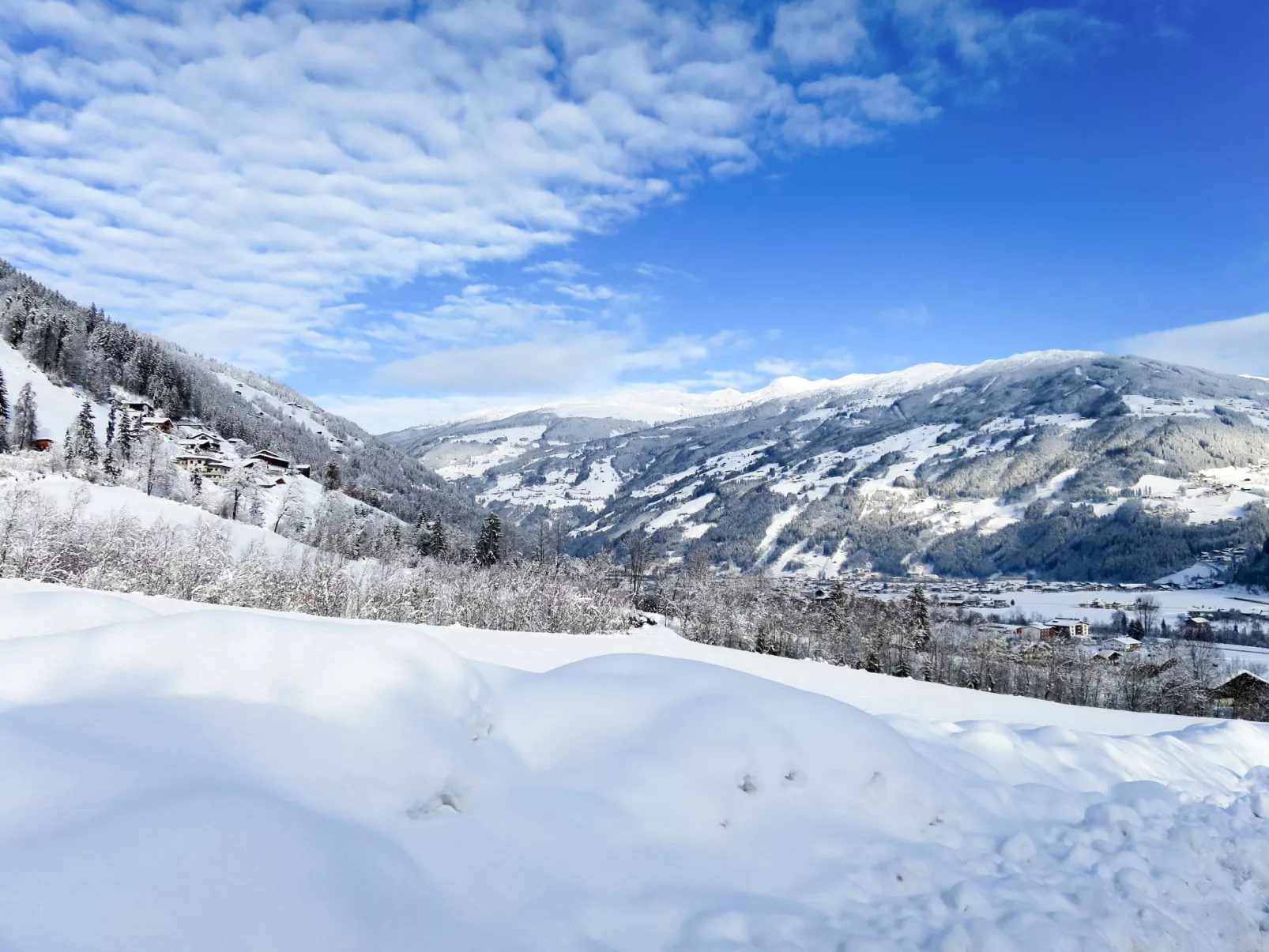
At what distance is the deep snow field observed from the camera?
3.38 meters

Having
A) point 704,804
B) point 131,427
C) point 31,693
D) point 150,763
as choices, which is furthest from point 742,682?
point 131,427

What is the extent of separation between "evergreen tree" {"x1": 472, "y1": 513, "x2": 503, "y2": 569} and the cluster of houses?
3707cm

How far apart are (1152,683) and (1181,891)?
64.0 metres

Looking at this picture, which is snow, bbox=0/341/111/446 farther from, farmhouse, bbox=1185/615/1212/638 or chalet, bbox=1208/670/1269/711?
farmhouse, bbox=1185/615/1212/638

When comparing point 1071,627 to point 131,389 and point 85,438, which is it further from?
A: point 131,389

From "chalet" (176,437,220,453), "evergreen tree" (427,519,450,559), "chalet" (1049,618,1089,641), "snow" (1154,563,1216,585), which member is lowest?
"chalet" (1049,618,1089,641)

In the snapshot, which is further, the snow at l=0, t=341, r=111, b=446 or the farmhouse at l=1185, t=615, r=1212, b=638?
the farmhouse at l=1185, t=615, r=1212, b=638

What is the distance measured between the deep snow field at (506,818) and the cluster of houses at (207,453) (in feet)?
308

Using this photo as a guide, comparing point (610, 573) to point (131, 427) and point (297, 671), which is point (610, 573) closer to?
point (131, 427)

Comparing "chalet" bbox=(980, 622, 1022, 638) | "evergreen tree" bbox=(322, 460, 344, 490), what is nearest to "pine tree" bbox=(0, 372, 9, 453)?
"evergreen tree" bbox=(322, 460, 344, 490)

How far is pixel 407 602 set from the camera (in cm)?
4616

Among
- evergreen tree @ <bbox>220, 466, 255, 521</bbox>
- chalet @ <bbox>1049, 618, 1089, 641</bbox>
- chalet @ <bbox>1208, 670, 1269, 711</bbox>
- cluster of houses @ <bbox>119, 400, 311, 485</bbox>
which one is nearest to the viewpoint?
chalet @ <bbox>1208, 670, 1269, 711</bbox>

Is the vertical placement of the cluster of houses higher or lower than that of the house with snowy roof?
higher

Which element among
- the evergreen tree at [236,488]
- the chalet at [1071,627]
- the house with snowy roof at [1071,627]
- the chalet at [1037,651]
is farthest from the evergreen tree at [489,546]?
the chalet at [1071,627]
